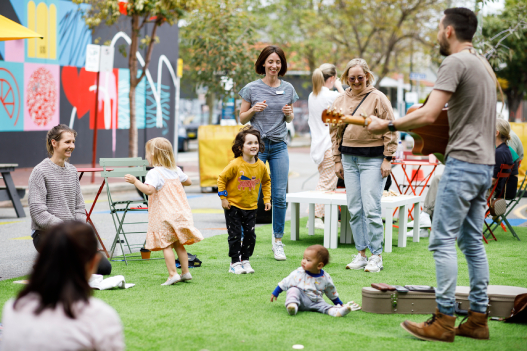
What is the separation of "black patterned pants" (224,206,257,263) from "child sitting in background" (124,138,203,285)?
1.50ft

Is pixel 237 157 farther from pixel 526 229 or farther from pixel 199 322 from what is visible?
pixel 526 229

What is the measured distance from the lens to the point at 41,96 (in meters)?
16.0

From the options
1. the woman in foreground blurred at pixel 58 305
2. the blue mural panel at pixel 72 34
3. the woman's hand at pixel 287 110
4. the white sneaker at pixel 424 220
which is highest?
the blue mural panel at pixel 72 34

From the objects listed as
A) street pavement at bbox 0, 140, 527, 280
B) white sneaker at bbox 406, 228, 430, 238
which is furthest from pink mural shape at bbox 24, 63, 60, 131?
white sneaker at bbox 406, 228, 430, 238

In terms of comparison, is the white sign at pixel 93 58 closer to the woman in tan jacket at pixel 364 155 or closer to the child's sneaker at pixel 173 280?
the woman in tan jacket at pixel 364 155

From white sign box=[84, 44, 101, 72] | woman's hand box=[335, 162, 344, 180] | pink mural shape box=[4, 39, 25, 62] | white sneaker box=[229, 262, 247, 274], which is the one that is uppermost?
pink mural shape box=[4, 39, 25, 62]

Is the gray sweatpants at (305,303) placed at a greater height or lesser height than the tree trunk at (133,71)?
lesser

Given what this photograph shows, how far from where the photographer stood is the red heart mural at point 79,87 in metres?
16.7

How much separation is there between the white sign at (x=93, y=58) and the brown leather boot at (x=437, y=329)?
1066 cm

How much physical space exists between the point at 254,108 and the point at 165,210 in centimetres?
150

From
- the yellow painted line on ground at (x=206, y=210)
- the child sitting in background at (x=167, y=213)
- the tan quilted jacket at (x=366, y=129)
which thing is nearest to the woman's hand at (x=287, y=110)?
the tan quilted jacket at (x=366, y=129)

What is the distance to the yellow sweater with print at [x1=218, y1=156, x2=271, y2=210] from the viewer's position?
5.86 metres

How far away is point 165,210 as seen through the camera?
5.45 m

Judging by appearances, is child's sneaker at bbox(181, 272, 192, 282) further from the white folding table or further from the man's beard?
the man's beard
